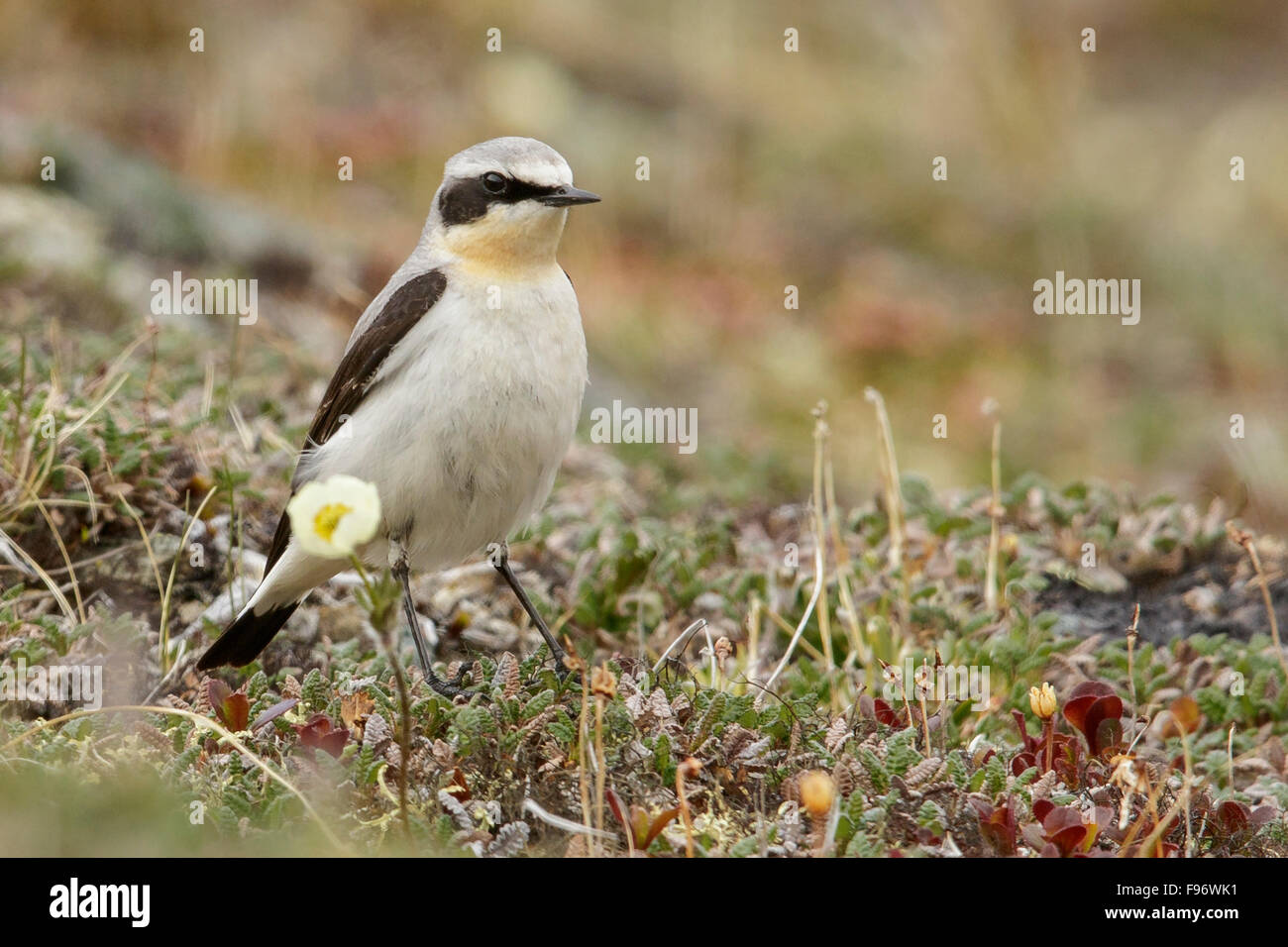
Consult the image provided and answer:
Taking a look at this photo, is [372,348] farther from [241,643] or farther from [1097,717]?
[1097,717]

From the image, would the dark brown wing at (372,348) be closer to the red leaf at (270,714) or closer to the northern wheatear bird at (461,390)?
the northern wheatear bird at (461,390)

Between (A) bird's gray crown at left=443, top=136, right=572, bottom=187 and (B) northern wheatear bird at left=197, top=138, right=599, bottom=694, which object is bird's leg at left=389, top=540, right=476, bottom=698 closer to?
(B) northern wheatear bird at left=197, top=138, right=599, bottom=694

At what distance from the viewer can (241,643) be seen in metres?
5.83

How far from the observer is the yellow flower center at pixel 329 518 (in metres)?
3.30

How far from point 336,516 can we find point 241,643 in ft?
9.07

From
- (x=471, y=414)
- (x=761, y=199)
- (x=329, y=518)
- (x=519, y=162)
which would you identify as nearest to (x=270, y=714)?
(x=471, y=414)

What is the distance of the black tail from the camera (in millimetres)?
5793

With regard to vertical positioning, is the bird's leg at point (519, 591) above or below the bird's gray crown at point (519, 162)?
below

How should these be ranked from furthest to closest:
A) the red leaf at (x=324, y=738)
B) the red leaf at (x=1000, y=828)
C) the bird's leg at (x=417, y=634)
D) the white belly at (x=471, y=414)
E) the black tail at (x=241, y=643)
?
the black tail at (x=241, y=643) → the white belly at (x=471, y=414) → the bird's leg at (x=417, y=634) → the red leaf at (x=324, y=738) → the red leaf at (x=1000, y=828)

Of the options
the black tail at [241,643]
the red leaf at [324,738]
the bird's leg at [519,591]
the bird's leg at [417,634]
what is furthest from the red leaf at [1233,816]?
the black tail at [241,643]

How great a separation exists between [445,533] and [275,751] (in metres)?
1.43

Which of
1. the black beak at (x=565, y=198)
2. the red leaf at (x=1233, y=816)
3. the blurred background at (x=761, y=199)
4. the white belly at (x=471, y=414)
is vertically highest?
the blurred background at (x=761, y=199)
